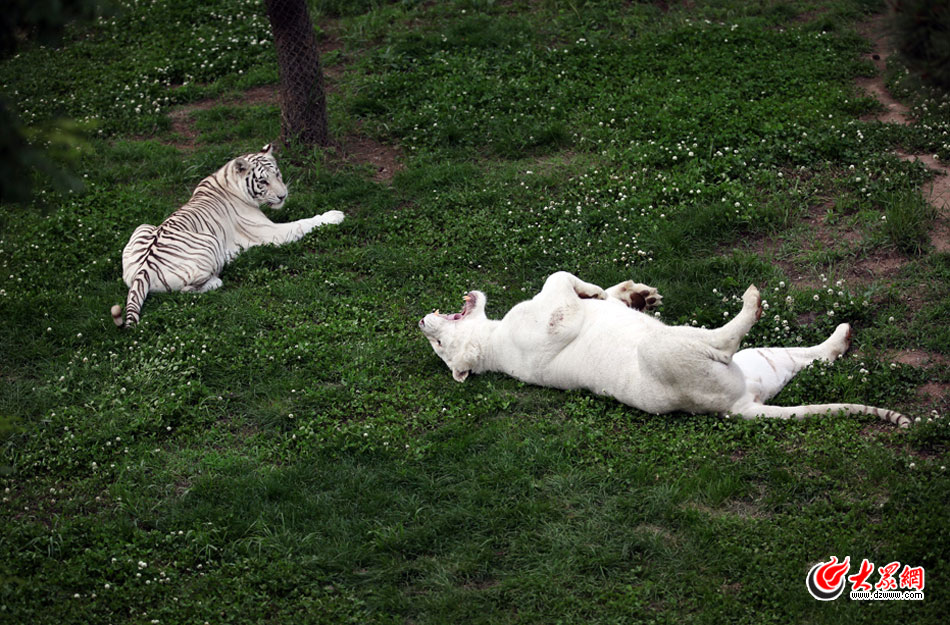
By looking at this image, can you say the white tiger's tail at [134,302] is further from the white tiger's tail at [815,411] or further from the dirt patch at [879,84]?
the dirt patch at [879,84]

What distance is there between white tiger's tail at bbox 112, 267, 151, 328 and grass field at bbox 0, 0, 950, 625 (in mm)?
207

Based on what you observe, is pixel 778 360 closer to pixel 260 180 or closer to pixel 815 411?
pixel 815 411

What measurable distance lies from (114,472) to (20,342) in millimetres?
2509

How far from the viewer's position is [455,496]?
638 centimetres

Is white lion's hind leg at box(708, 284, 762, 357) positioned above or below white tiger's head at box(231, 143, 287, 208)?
below

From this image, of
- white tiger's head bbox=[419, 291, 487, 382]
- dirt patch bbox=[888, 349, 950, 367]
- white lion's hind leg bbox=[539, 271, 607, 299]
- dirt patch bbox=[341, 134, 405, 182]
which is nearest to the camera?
dirt patch bbox=[888, 349, 950, 367]

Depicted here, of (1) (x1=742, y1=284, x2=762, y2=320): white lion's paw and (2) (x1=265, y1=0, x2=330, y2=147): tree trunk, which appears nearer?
(1) (x1=742, y1=284, x2=762, y2=320): white lion's paw

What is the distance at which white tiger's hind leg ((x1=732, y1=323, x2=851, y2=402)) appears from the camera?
6.72 m

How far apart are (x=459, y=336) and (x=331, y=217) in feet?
10.1

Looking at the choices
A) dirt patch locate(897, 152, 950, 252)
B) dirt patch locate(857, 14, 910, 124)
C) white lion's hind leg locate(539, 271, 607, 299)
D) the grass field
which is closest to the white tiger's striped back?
the grass field

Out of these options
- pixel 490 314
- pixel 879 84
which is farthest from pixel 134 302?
pixel 879 84

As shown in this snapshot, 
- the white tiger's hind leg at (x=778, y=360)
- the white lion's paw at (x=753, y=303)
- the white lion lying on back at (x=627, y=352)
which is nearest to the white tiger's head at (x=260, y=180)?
the white lion lying on back at (x=627, y=352)

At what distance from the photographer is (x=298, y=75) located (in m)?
10.9

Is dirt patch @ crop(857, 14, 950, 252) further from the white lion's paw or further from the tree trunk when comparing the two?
the tree trunk
